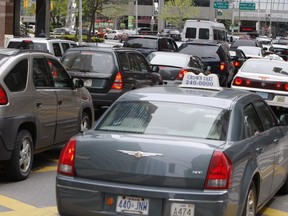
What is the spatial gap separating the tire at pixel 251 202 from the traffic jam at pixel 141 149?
1cm

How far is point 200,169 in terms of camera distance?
4.82 m

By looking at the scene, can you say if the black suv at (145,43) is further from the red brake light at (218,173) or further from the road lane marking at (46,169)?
the red brake light at (218,173)

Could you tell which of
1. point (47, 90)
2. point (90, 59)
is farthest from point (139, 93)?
point (90, 59)

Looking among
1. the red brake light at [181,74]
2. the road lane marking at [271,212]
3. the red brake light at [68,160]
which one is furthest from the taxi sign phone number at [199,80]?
the red brake light at [181,74]

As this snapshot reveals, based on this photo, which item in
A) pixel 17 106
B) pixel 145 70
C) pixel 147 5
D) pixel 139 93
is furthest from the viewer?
pixel 147 5

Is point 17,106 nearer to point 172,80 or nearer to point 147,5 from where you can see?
point 172,80

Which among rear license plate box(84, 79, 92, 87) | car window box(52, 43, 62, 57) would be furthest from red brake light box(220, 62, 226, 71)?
rear license plate box(84, 79, 92, 87)

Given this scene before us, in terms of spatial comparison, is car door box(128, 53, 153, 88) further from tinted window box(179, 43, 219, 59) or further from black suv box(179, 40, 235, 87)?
tinted window box(179, 43, 219, 59)

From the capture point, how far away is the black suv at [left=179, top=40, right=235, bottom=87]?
69.9 feet

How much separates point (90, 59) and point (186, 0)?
69.1 m

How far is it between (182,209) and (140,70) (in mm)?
9740

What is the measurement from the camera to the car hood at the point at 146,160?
482 cm

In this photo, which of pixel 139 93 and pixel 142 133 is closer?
pixel 142 133

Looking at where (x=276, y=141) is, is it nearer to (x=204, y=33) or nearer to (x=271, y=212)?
(x=271, y=212)
